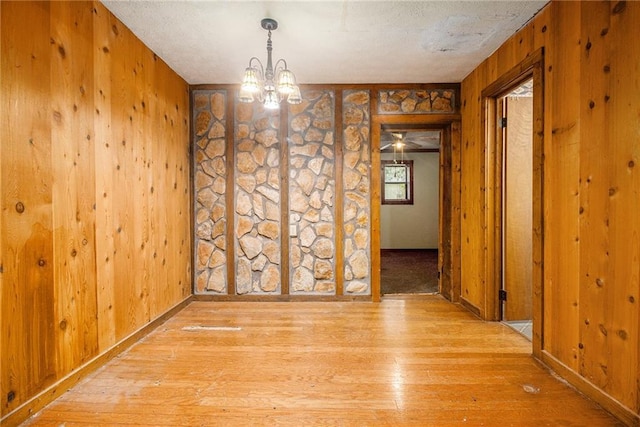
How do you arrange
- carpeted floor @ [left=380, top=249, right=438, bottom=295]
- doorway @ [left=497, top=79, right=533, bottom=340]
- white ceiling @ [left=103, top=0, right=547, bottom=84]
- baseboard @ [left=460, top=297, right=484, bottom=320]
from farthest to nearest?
carpeted floor @ [left=380, top=249, right=438, bottom=295] < baseboard @ [left=460, top=297, right=484, bottom=320] < doorway @ [left=497, top=79, right=533, bottom=340] < white ceiling @ [left=103, top=0, right=547, bottom=84]

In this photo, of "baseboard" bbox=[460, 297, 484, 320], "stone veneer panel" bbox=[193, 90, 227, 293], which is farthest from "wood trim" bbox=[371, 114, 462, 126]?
"baseboard" bbox=[460, 297, 484, 320]

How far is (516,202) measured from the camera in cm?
303

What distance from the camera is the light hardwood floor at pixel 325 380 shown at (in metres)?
1.69

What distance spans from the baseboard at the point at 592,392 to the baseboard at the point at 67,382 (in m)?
3.09

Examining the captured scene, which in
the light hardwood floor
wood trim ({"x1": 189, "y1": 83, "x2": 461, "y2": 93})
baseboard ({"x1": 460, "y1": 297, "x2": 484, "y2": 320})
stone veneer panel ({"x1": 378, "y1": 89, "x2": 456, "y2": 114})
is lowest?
the light hardwood floor

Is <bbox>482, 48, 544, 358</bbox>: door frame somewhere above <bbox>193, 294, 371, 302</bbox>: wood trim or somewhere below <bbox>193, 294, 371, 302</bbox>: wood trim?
above

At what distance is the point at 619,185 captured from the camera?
5.45ft

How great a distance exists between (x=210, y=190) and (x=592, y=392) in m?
3.68

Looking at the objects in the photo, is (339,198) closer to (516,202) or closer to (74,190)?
(516,202)

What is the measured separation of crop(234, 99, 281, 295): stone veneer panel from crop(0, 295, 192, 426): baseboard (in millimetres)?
1142

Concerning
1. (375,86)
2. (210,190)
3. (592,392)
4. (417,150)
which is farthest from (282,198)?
(417,150)

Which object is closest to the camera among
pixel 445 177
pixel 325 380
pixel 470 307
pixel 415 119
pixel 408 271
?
pixel 325 380

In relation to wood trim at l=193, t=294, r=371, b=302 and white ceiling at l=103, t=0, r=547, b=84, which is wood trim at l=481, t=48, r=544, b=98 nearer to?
white ceiling at l=103, t=0, r=547, b=84

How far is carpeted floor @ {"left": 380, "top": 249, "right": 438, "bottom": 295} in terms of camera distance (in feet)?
14.2
